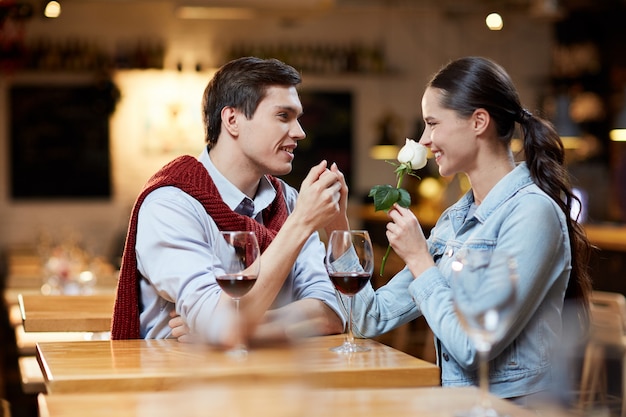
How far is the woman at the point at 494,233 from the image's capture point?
2.21 m

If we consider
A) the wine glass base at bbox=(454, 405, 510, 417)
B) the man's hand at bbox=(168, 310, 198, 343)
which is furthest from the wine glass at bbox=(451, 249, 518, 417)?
the man's hand at bbox=(168, 310, 198, 343)

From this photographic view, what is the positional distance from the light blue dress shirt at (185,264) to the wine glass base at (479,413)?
85cm

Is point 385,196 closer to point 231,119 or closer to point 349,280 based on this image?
point 349,280

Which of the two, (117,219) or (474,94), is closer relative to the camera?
(474,94)

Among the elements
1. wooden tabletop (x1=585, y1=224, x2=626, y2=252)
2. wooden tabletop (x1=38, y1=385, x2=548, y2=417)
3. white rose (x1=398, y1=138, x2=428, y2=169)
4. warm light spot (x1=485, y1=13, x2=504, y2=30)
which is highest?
warm light spot (x1=485, y1=13, x2=504, y2=30)

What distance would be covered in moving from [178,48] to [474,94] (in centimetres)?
833

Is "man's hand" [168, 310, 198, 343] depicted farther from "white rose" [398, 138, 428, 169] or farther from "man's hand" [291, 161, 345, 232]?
"white rose" [398, 138, 428, 169]

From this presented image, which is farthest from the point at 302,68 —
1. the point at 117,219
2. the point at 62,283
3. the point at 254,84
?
the point at 254,84

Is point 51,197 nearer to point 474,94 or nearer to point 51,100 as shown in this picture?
point 51,100

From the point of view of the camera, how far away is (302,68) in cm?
1061

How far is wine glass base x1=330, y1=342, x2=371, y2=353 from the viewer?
216 cm

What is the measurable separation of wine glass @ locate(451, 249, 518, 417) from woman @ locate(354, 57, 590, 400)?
66 cm

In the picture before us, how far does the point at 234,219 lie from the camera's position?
8.33 feet

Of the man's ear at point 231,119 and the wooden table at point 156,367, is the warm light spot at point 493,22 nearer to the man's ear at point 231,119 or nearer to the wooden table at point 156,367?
the man's ear at point 231,119
